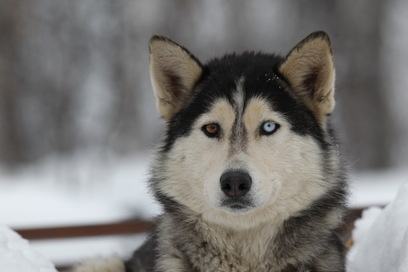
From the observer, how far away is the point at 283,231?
4.00 m

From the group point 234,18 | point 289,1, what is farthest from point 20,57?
point 289,1

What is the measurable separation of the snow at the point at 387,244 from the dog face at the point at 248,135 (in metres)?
0.43

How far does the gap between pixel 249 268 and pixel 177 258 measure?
0.42 metres

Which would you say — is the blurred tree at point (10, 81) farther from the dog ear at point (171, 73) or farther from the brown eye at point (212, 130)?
the brown eye at point (212, 130)

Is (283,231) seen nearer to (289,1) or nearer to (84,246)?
(84,246)

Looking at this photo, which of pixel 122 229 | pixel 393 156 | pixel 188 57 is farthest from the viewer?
pixel 393 156

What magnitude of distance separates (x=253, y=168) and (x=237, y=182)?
0.12 m

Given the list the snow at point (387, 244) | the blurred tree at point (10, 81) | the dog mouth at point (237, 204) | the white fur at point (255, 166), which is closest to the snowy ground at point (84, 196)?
the blurred tree at point (10, 81)

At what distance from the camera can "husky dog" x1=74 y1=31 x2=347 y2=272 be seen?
12.7 feet

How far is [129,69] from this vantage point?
58.0ft

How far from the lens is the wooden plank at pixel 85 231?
815cm

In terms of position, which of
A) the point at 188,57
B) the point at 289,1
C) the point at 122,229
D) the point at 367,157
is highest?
the point at 188,57

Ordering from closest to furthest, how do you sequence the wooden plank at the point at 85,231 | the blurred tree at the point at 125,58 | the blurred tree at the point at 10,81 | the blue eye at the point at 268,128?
the blue eye at the point at 268,128, the wooden plank at the point at 85,231, the blurred tree at the point at 10,81, the blurred tree at the point at 125,58

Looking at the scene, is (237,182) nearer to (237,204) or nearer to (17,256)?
(237,204)
